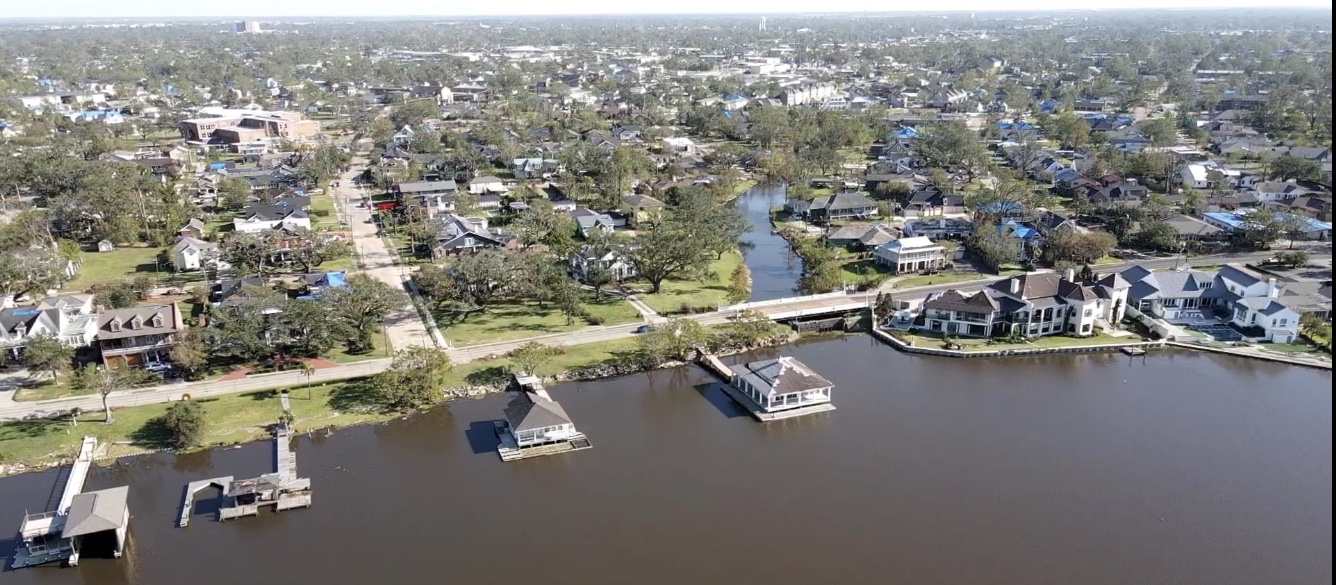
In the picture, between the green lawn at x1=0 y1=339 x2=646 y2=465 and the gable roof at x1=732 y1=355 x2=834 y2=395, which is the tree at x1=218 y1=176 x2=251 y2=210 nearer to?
the green lawn at x1=0 y1=339 x2=646 y2=465

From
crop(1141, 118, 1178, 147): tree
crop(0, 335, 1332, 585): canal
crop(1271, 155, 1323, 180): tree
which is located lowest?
crop(0, 335, 1332, 585): canal

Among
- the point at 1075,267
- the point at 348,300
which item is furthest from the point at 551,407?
the point at 1075,267

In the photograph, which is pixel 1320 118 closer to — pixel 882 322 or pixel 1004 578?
pixel 882 322

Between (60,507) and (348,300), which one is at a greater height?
(348,300)

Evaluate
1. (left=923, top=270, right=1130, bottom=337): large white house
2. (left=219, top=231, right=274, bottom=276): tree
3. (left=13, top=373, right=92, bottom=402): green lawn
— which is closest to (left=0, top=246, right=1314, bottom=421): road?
(left=13, top=373, right=92, bottom=402): green lawn

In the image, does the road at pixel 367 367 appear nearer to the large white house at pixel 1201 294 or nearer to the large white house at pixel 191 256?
the large white house at pixel 1201 294

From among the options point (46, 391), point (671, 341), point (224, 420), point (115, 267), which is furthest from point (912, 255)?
point (115, 267)

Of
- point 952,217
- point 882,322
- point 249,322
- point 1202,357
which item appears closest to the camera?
point 249,322
